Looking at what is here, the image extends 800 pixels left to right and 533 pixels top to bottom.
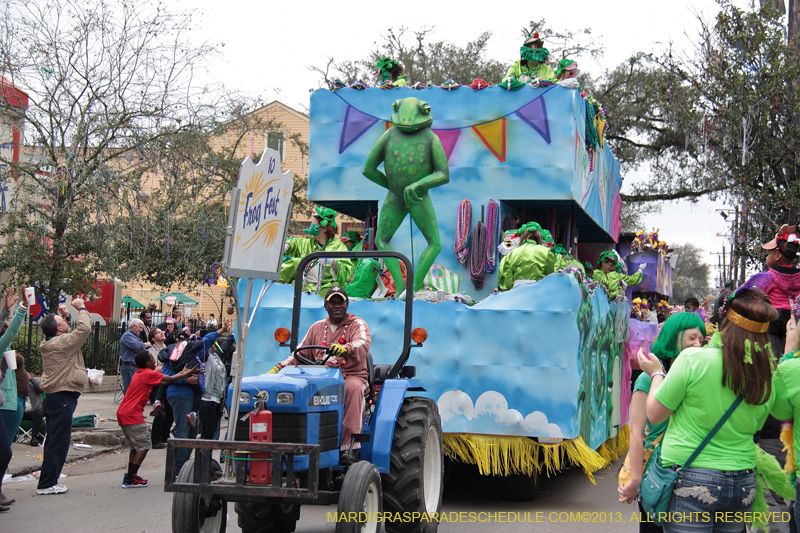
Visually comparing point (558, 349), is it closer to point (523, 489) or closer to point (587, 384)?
point (587, 384)

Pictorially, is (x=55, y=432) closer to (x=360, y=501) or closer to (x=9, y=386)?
(x=9, y=386)

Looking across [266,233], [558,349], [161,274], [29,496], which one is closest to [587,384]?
[558,349]

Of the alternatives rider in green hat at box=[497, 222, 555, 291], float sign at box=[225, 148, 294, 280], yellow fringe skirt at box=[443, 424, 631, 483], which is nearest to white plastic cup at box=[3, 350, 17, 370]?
float sign at box=[225, 148, 294, 280]

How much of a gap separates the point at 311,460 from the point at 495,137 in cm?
694

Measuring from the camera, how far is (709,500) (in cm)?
336

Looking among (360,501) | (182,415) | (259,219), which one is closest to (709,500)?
(360,501)

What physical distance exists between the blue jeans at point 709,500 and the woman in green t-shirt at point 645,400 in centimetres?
27

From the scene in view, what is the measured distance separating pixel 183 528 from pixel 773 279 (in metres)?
4.47

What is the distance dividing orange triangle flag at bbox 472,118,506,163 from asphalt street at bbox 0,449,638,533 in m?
4.20

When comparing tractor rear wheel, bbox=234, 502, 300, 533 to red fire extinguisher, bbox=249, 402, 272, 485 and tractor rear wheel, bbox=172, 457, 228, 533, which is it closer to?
tractor rear wheel, bbox=172, 457, 228, 533

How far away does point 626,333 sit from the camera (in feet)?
38.4

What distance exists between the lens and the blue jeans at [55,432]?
8.13 metres

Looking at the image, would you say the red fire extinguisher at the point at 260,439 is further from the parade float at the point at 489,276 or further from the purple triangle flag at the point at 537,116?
the purple triangle flag at the point at 537,116

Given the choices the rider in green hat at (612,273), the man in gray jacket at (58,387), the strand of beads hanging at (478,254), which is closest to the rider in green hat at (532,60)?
the strand of beads hanging at (478,254)
